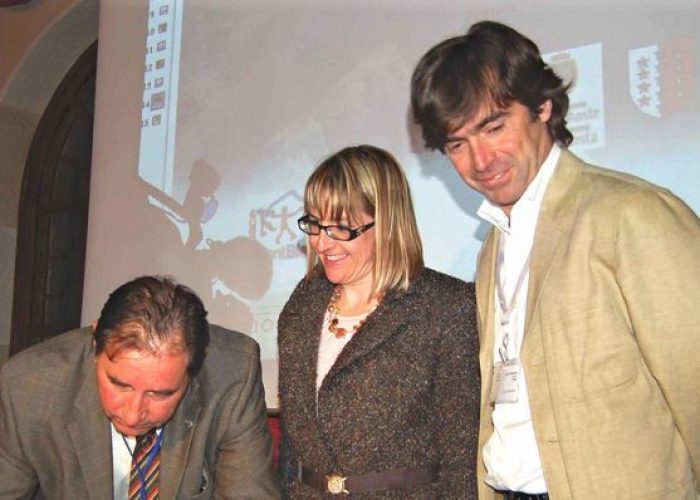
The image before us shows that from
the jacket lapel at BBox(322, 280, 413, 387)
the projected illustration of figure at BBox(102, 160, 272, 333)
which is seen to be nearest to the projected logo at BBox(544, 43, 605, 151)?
the jacket lapel at BBox(322, 280, 413, 387)

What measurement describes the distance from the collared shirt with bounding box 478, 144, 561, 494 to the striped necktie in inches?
29.6

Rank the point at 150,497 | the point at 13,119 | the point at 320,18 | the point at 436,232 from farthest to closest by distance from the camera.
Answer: the point at 13,119, the point at 320,18, the point at 436,232, the point at 150,497

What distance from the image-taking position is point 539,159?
1663 mm

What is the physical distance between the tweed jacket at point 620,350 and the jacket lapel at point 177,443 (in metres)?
0.80

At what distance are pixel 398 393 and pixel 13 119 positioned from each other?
15.7 ft

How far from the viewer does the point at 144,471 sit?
187 centimetres

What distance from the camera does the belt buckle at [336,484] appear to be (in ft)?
6.13

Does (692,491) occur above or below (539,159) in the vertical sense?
below

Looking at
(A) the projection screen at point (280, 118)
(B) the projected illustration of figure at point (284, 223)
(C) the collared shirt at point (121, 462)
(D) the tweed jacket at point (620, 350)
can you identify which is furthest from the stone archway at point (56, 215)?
(D) the tweed jacket at point (620, 350)

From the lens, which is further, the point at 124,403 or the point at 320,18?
the point at 320,18

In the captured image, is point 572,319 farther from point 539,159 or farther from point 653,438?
point 539,159

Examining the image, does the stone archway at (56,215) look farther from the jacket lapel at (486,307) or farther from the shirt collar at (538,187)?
the shirt collar at (538,187)

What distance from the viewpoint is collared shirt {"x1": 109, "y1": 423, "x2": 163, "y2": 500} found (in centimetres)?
192

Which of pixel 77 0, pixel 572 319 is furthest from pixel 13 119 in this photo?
pixel 572 319
